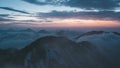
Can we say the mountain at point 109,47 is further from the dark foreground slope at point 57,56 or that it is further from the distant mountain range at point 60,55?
the dark foreground slope at point 57,56

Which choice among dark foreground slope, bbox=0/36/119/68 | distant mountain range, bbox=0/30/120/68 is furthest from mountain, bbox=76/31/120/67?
dark foreground slope, bbox=0/36/119/68

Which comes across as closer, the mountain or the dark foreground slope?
the dark foreground slope

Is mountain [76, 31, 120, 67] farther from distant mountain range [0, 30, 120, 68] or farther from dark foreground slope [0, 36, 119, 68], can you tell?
dark foreground slope [0, 36, 119, 68]

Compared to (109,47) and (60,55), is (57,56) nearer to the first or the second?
(60,55)

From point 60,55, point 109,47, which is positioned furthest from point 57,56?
point 109,47

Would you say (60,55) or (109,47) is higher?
(60,55)

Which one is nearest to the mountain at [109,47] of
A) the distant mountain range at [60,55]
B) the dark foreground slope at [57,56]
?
the distant mountain range at [60,55]

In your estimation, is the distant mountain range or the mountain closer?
the distant mountain range

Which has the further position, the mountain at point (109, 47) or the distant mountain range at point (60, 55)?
the mountain at point (109, 47)

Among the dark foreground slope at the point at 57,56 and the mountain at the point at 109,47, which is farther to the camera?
the mountain at the point at 109,47
